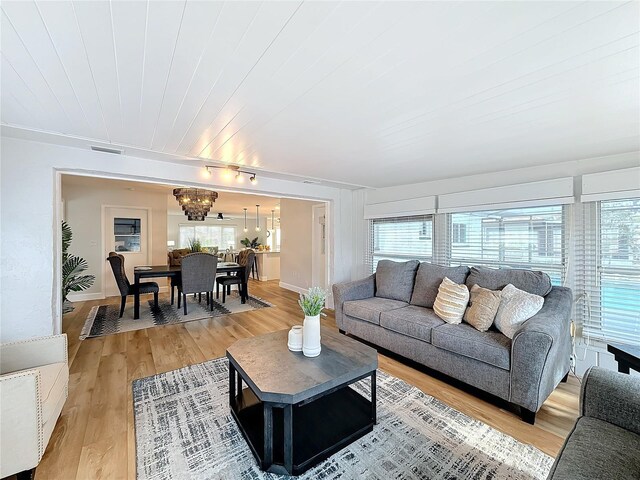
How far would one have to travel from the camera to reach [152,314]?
459 centimetres

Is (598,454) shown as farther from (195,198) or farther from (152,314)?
(195,198)

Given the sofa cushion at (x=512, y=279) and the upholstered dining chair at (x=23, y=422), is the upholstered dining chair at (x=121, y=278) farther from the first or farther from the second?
the sofa cushion at (x=512, y=279)

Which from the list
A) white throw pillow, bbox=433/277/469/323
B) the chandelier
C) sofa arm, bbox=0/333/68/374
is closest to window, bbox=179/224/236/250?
the chandelier

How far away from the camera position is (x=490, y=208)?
10.6 ft

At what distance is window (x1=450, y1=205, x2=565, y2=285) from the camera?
2.82m

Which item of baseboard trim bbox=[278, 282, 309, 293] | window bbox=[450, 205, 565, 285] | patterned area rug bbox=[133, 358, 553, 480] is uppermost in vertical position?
window bbox=[450, 205, 565, 285]

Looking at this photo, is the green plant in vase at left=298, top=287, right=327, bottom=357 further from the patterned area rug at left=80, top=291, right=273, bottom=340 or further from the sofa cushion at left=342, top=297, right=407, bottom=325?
→ the patterned area rug at left=80, top=291, right=273, bottom=340

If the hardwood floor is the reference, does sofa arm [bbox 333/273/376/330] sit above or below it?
above

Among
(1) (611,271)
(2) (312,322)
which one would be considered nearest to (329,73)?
(2) (312,322)

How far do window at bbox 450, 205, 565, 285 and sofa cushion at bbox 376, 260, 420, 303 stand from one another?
0.60 m

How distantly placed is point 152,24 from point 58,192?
2.40 meters

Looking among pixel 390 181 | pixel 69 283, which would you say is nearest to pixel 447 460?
pixel 390 181

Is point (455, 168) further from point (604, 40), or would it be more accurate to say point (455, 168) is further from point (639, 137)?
point (604, 40)

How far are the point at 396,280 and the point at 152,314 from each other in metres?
4.07
